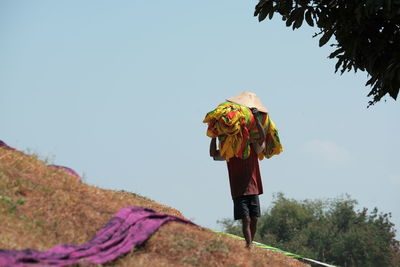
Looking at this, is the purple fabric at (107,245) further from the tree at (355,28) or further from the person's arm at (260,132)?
the tree at (355,28)

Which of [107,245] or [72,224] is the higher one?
[72,224]

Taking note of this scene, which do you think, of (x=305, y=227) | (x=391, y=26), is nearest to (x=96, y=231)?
(x=391, y=26)

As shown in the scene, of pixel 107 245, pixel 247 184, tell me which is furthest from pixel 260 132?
pixel 107 245

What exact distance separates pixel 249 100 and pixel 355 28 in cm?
215

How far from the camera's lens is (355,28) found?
35.1 feet

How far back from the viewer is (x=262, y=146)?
1114 centimetres

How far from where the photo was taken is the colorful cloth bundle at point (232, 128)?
1082cm

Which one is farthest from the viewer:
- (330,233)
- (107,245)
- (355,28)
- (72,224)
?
(330,233)

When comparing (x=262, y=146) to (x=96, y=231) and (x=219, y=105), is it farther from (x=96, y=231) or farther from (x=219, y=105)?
(x=96, y=231)

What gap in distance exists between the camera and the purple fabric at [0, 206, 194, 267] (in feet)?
23.7

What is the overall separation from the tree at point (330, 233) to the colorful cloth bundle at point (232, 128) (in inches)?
1297

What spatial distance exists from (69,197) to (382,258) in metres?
36.6

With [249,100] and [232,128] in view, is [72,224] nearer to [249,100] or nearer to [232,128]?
[232,128]

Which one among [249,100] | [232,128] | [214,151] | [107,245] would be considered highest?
[249,100]
